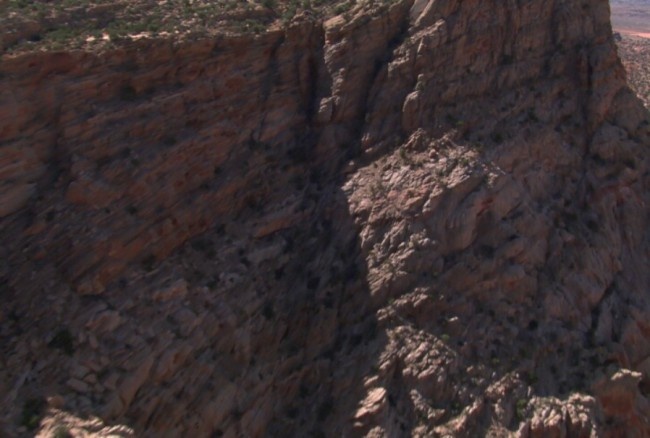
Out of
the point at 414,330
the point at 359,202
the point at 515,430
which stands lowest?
the point at 515,430

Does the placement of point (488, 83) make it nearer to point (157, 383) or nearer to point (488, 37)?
point (488, 37)

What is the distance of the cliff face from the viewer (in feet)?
74.6

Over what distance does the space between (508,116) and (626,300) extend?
28.8 feet

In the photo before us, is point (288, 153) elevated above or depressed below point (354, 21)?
below

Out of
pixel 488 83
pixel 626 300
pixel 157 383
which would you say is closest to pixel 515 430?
pixel 626 300

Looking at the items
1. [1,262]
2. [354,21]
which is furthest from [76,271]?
[354,21]

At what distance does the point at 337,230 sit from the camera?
89.9 ft

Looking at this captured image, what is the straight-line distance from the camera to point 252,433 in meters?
23.2

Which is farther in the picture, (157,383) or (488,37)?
→ (488,37)

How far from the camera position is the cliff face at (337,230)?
2273 centimetres

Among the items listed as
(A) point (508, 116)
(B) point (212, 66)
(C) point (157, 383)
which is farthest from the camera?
(A) point (508, 116)

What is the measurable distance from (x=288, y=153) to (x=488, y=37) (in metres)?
9.95

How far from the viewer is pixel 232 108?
2761 centimetres

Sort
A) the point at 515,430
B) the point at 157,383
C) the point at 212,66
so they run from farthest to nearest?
the point at 212,66 → the point at 515,430 → the point at 157,383
